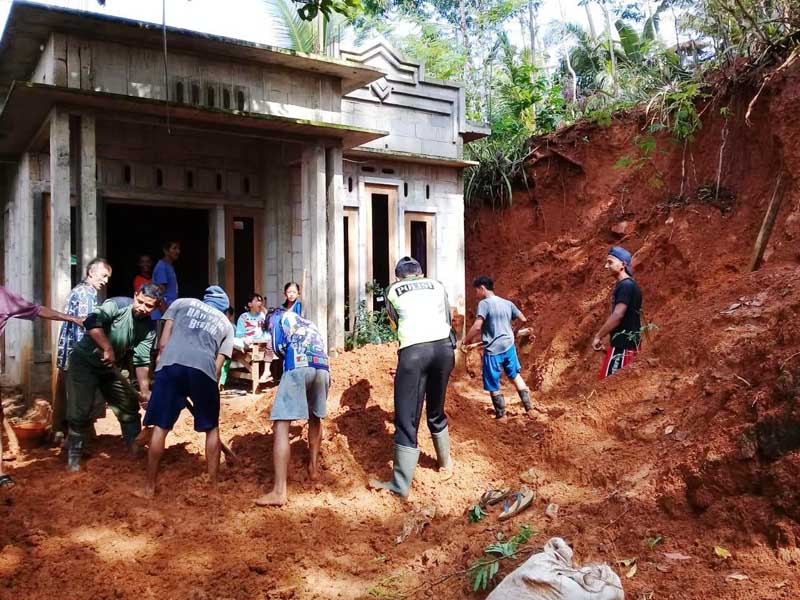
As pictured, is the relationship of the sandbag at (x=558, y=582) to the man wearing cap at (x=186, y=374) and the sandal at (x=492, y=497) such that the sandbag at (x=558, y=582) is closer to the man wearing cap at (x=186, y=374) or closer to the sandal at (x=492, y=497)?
the sandal at (x=492, y=497)

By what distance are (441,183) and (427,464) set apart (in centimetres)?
600

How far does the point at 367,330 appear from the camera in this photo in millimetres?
9844

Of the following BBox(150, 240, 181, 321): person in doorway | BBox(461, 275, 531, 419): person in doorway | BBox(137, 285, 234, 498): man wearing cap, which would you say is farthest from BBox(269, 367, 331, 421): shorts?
BBox(150, 240, 181, 321): person in doorway

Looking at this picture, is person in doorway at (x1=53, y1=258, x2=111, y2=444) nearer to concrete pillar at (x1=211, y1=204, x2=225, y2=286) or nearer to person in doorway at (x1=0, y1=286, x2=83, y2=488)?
person in doorway at (x1=0, y1=286, x2=83, y2=488)

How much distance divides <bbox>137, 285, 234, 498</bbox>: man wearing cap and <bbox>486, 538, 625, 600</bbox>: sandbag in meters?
3.00

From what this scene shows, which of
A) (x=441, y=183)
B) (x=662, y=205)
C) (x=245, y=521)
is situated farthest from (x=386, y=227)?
(x=245, y=521)

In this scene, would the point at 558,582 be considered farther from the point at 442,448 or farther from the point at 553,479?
the point at 442,448

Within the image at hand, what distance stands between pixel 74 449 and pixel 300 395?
7.20 ft

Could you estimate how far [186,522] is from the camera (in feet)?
17.0

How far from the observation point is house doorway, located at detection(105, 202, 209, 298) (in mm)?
12094

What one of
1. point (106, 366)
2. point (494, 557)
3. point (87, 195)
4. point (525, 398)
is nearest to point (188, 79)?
point (87, 195)

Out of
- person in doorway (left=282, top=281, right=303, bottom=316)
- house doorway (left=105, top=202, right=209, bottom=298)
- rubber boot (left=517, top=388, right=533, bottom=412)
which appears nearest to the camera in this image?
person in doorway (left=282, top=281, right=303, bottom=316)

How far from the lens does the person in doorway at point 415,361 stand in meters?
5.72

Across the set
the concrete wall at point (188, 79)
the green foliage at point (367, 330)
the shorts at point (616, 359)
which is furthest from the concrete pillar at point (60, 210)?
the shorts at point (616, 359)
